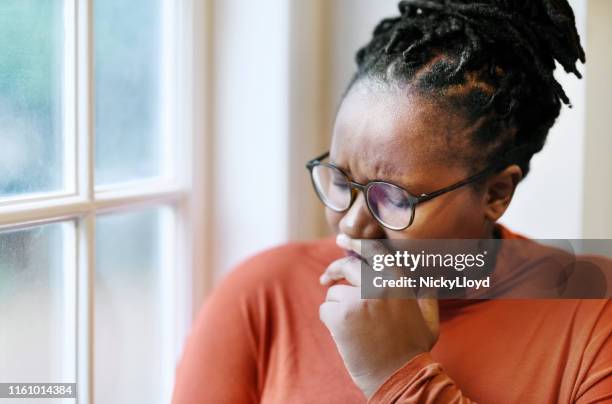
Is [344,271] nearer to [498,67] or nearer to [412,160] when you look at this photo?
[412,160]

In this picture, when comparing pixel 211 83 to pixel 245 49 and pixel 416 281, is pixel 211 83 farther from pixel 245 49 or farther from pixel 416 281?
pixel 416 281

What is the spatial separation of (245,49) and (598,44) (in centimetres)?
55

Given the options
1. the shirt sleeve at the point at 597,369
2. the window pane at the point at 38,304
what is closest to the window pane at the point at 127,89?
the window pane at the point at 38,304

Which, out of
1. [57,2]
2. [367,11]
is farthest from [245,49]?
[57,2]

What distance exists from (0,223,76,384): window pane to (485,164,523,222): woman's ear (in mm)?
503

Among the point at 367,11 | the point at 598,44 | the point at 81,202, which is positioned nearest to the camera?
the point at 598,44

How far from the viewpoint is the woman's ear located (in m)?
0.78

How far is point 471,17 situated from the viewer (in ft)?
2.63

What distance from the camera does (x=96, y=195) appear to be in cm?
95

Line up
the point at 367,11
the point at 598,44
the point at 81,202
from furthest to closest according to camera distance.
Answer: the point at 367,11, the point at 81,202, the point at 598,44

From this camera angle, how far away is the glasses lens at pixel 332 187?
2.70ft

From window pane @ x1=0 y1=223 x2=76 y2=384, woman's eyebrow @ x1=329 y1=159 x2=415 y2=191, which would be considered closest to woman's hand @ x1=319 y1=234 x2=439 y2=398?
woman's eyebrow @ x1=329 y1=159 x2=415 y2=191

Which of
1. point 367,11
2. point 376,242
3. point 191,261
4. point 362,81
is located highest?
point 367,11

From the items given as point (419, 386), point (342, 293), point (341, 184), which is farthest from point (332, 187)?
point (419, 386)
